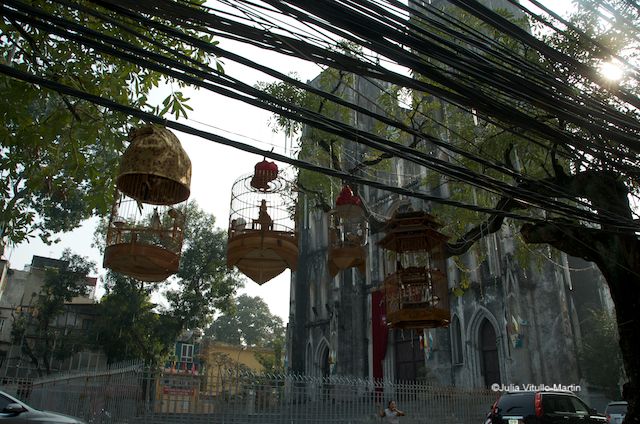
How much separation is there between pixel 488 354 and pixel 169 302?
17.1 m

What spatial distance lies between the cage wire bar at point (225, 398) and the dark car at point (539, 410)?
342 cm

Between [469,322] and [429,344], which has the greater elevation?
[469,322]

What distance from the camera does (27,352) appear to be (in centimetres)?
3005

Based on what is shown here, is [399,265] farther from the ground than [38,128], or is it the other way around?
[38,128]

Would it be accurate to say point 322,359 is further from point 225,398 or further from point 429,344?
point 225,398

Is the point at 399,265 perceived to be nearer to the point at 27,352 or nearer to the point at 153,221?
the point at 153,221

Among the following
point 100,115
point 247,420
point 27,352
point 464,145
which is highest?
point 464,145

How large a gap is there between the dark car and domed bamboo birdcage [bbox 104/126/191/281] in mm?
7681

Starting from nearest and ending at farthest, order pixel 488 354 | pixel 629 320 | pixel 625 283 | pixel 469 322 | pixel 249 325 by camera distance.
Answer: pixel 629 320 < pixel 625 283 < pixel 488 354 < pixel 469 322 < pixel 249 325

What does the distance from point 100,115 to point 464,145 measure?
8.08 m

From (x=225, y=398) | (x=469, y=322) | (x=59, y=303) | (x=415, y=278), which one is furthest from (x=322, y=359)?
(x=415, y=278)

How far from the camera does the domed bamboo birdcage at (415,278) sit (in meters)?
8.81

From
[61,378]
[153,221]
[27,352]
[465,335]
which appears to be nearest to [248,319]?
[27,352]

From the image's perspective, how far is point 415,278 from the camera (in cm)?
962
